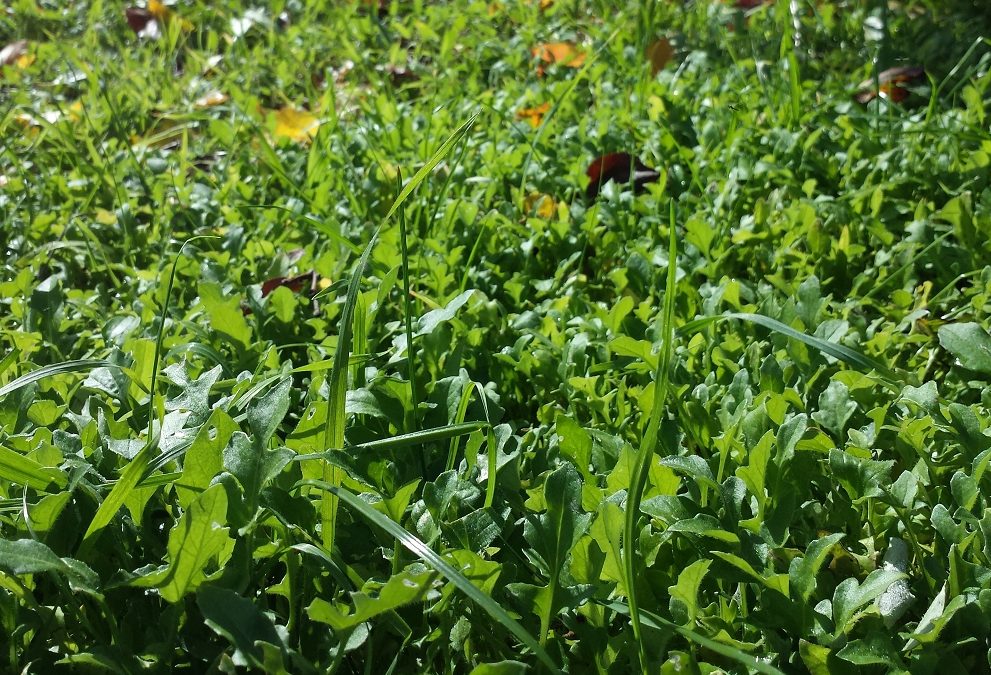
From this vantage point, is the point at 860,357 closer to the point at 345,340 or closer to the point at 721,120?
the point at 345,340

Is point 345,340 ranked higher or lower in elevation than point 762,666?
Answer: higher

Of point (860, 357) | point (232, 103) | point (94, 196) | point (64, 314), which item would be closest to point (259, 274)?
point (64, 314)

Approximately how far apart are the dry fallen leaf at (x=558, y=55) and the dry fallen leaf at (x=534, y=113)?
32 cm

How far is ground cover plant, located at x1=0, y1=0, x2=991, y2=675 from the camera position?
1.20 metres

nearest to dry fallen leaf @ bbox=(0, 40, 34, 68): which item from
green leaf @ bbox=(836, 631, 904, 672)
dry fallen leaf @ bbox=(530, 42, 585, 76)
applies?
dry fallen leaf @ bbox=(530, 42, 585, 76)

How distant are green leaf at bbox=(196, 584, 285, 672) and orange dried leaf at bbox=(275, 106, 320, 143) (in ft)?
6.65

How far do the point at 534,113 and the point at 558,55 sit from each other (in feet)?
1.65

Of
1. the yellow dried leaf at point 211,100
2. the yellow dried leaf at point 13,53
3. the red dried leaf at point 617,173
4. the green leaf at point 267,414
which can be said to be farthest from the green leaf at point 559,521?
the yellow dried leaf at point 13,53

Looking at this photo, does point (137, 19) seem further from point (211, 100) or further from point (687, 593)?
point (687, 593)

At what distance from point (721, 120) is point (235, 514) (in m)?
1.82

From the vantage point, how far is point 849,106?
255 centimetres

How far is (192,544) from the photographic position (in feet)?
3.81

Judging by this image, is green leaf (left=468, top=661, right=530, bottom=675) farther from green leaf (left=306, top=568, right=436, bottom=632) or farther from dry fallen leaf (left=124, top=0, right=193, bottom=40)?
dry fallen leaf (left=124, top=0, right=193, bottom=40)

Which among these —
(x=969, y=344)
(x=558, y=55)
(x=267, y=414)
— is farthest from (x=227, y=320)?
(x=558, y=55)
